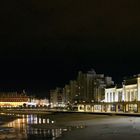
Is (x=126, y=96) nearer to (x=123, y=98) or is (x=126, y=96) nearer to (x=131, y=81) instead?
(x=123, y=98)

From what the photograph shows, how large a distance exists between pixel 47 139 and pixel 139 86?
108 meters

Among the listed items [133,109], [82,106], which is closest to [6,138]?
[133,109]

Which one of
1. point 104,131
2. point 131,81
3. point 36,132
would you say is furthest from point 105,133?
point 131,81

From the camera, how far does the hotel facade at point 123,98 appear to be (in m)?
145

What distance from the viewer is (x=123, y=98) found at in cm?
16812

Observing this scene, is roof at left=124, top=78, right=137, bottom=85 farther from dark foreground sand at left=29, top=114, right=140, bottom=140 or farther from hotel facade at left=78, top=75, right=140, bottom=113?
dark foreground sand at left=29, top=114, right=140, bottom=140

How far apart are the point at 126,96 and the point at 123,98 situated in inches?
188

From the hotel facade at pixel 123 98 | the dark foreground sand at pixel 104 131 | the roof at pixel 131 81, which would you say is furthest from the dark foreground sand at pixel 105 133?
the roof at pixel 131 81

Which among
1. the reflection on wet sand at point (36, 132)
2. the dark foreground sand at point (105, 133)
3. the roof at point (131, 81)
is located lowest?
the reflection on wet sand at point (36, 132)

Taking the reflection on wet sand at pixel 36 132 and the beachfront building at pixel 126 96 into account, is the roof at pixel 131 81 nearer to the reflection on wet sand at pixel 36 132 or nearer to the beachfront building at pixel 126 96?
the beachfront building at pixel 126 96

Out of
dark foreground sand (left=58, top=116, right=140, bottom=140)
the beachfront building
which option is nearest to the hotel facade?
the beachfront building

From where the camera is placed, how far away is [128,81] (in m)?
165

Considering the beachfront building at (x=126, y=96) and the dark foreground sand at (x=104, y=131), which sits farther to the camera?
the beachfront building at (x=126, y=96)

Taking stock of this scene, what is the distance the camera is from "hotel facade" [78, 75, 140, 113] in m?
145
